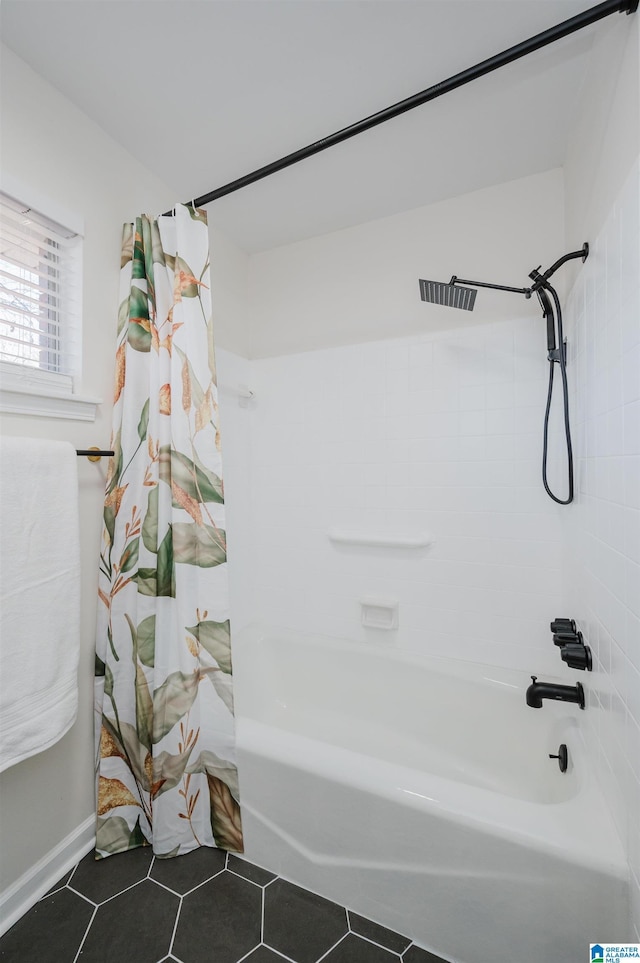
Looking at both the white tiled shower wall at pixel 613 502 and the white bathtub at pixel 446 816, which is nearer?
the white tiled shower wall at pixel 613 502

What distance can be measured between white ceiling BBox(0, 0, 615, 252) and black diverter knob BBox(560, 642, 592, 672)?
1.73 m

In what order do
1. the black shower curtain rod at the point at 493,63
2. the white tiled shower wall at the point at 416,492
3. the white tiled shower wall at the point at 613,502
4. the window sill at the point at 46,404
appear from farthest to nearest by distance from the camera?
the white tiled shower wall at the point at 416,492 → the window sill at the point at 46,404 → the black shower curtain rod at the point at 493,63 → the white tiled shower wall at the point at 613,502

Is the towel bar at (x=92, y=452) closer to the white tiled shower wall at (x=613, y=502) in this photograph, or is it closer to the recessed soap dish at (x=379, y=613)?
the recessed soap dish at (x=379, y=613)

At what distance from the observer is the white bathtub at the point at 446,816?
3.18 feet

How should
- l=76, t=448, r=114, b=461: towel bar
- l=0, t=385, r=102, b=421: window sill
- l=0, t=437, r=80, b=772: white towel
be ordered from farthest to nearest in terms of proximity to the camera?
l=76, t=448, r=114, b=461: towel bar
l=0, t=385, r=102, b=421: window sill
l=0, t=437, r=80, b=772: white towel

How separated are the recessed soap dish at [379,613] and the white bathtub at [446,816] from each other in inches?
4.8

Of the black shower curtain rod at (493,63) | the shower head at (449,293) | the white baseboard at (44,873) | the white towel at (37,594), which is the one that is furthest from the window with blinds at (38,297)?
the white baseboard at (44,873)

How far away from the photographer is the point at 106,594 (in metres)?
1.47

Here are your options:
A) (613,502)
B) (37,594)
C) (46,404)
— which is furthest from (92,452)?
(613,502)

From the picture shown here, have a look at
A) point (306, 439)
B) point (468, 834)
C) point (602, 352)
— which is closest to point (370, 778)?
point (468, 834)

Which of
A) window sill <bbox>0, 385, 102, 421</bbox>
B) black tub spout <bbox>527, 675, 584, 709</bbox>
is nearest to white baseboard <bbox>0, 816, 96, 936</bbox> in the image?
window sill <bbox>0, 385, 102, 421</bbox>

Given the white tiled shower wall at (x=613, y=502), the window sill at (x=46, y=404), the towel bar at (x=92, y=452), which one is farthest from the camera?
the towel bar at (x=92, y=452)

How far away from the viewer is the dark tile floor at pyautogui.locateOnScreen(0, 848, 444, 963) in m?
1.12

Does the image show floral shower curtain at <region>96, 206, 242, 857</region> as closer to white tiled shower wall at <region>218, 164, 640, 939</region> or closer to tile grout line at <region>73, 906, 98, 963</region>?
tile grout line at <region>73, 906, 98, 963</region>
